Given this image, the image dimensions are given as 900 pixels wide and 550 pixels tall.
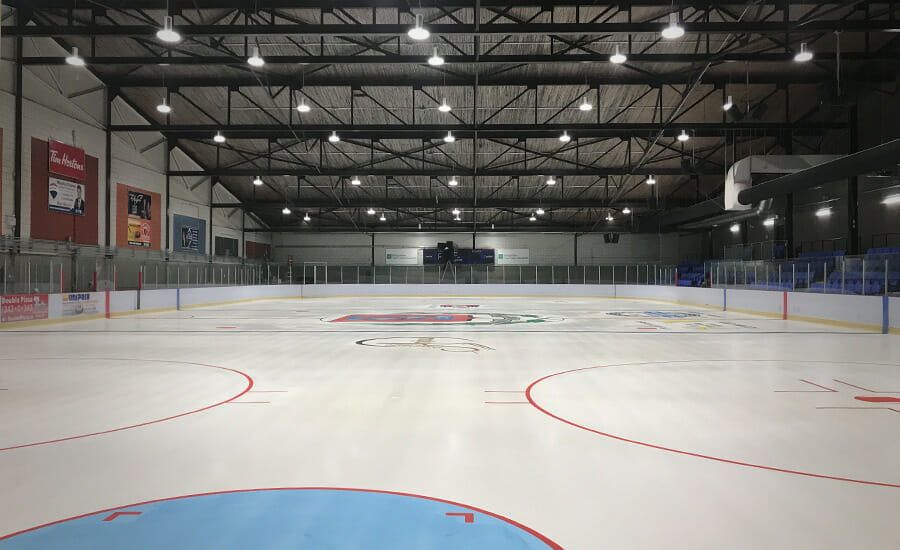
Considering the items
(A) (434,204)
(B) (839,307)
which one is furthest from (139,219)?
(B) (839,307)

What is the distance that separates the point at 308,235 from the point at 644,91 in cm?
3225

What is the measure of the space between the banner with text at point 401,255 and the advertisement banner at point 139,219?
20578 millimetres

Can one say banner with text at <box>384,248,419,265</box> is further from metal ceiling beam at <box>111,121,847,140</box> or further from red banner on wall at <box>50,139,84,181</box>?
red banner on wall at <box>50,139,84,181</box>

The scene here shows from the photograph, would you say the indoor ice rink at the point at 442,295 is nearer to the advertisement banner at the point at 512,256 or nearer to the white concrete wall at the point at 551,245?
the white concrete wall at the point at 551,245

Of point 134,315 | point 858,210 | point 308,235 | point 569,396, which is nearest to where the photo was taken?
point 569,396

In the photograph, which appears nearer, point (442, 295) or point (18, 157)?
point (18, 157)

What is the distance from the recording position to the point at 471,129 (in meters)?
21.6

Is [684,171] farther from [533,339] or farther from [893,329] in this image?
[533,339]

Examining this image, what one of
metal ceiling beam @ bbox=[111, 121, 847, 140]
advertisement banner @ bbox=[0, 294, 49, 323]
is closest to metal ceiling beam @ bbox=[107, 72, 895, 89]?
metal ceiling beam @ bbox=[111, 121, 847, 140]

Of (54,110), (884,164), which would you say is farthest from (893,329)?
(54,110)

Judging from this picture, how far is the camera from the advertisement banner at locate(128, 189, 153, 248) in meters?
25.9

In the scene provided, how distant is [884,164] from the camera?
54.0ft

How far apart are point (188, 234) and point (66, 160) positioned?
10667 millimetres

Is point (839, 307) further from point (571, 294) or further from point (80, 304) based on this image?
point (80, 304)
